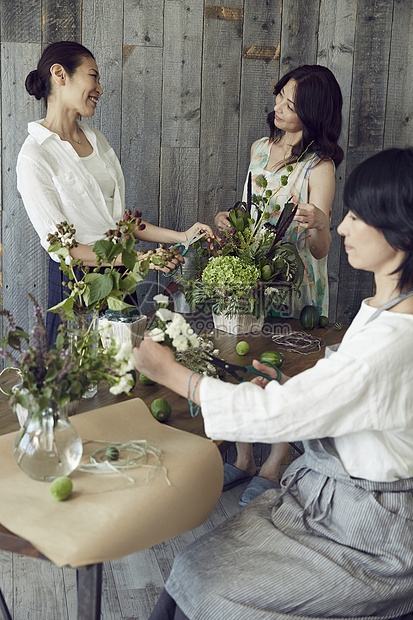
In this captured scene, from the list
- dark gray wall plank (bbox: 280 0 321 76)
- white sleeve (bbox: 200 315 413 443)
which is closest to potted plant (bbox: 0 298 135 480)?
white sleeve (bbox: 200 315 413 443)

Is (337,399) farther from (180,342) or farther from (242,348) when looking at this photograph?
(242,348)

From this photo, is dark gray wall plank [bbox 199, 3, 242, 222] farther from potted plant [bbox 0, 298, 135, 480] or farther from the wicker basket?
potted plant [bbox 0, 298, 135, 480]

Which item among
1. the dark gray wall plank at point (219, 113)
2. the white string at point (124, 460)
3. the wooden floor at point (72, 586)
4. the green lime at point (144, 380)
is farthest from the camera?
the dark gray wall plank at point (219, 113)

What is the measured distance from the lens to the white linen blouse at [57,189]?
2.35 metres

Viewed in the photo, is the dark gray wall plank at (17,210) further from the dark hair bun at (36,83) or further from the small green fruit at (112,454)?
the small green fruit at (112,454)

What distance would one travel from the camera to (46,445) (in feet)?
3.83

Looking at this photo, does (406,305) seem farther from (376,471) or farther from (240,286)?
(240,286)

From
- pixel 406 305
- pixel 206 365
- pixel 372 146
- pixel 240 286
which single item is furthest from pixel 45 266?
pixel 406 305

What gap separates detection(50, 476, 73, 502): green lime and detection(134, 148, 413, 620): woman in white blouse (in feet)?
0.96

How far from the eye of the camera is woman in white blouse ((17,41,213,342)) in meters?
2.36

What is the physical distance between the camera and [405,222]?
125 cm

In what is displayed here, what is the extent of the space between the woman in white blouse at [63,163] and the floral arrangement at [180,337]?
0.75 metres

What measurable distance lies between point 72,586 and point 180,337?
115 centimetres

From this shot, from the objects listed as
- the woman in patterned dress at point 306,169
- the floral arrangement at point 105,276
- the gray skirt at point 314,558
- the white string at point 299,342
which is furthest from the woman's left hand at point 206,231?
the gray skirt at point 314,558
